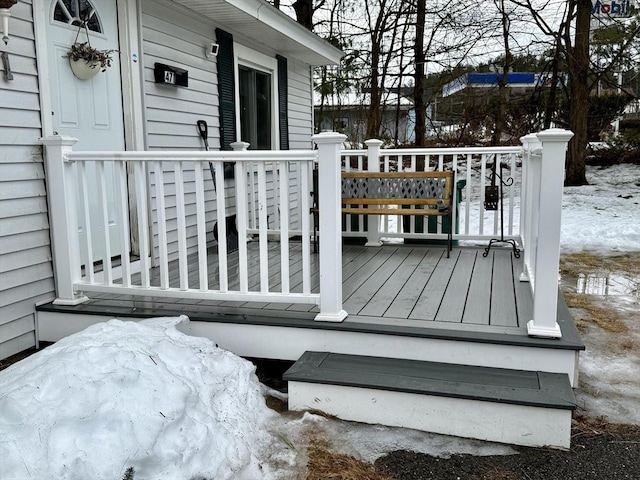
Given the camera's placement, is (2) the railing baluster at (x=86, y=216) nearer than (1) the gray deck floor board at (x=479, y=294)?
No

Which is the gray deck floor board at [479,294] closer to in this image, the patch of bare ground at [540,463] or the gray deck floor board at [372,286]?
the gray deck floor board at [372,286]

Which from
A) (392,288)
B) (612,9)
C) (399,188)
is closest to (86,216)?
(392,288)

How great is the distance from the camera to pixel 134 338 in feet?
8.39

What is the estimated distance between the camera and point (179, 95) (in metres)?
4.83

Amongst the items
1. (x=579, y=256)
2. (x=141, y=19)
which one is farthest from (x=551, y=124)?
(x=141, y=19)

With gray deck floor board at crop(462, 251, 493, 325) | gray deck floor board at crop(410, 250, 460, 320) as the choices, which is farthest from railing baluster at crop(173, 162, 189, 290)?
gray deck floor board at crop(462, 251, 493, 325)

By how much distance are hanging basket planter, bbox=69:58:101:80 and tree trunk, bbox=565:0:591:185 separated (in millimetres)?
8485

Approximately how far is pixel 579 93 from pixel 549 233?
28.1 feet

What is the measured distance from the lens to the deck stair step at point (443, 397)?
2.36m

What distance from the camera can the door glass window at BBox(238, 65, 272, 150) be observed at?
6.17 meters

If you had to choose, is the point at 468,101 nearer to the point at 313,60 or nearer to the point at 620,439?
the point at 313,60

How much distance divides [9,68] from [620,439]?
11.3ft

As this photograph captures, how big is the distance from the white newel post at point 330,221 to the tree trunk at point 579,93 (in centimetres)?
848

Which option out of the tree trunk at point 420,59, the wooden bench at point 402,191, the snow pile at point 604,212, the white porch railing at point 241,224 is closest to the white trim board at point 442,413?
the white porch railing at point 241,224
